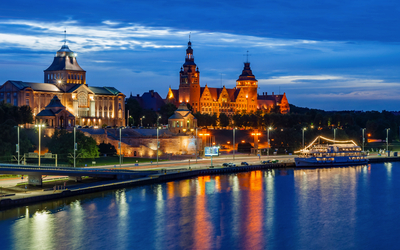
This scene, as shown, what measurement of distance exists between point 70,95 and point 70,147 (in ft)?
161

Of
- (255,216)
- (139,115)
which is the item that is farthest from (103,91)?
(255,216)

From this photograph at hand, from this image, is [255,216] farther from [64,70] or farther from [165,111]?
[165,111]

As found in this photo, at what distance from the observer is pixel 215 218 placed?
65562mm

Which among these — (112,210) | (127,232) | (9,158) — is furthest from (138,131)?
(127,232)

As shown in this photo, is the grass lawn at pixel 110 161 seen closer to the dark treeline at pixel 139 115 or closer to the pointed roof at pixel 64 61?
the pointed roof at pixel 64 61

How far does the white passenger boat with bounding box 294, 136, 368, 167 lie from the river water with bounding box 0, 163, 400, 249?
32700 millimetres

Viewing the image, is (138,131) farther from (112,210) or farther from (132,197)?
(112,210)

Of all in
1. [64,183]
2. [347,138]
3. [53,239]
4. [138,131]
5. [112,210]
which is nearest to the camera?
[53,239]

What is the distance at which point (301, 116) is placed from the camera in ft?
646

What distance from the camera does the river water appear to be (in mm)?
55000

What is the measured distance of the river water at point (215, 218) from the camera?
55.0 meters

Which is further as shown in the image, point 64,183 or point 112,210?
point 64,183

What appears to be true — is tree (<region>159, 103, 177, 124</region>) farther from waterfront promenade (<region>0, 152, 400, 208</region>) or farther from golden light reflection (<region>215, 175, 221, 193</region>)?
golden light reflection (<region>215, 175, 221, 193</region>)

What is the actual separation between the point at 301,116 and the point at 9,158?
125 metres
